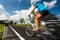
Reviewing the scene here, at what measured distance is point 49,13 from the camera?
29.6 ft

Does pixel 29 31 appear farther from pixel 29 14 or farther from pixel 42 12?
pixel 42 12

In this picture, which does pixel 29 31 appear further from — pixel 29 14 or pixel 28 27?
pixel 29 14

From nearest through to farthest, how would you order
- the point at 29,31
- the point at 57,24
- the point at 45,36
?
the point at 45,36 < the point at 57,24 < the point at 29,31

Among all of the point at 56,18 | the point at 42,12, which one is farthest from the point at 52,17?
the point at 42,12

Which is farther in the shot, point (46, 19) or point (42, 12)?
point (46, 19)

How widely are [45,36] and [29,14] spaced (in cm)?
150

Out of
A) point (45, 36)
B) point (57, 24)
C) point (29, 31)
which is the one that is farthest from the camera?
point (29, 31)

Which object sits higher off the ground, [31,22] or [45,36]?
[31,22]

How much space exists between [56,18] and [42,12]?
1170 mm

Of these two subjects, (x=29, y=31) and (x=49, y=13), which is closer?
(x=49, y=13)

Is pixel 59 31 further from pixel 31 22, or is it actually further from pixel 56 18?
pixel 31 22

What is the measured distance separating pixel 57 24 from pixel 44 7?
3.87ft

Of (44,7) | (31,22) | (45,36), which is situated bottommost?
(45,36)

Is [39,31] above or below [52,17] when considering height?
below
